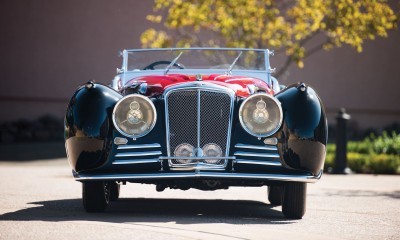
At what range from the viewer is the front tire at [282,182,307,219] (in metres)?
8.34

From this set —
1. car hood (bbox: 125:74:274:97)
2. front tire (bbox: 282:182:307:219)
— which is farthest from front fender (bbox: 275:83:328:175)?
car hood (bbox: 125:74:274:97)

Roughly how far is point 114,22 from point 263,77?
13.9 meters

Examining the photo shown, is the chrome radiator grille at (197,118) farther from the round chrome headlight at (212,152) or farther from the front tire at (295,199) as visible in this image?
the front tire at (295,199)

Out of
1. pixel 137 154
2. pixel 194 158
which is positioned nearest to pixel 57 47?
pixel 137 154

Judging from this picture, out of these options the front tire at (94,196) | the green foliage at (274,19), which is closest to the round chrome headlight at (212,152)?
the front tire at (94,196)

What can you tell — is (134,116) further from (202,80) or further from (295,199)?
(295,199)

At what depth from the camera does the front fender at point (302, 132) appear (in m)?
8.10

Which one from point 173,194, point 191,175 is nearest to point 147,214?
point 191,175

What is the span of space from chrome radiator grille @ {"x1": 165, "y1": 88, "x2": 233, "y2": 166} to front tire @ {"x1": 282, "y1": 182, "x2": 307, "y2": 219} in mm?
700

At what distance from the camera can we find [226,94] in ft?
27.0

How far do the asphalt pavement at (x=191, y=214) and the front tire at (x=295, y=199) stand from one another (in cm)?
13

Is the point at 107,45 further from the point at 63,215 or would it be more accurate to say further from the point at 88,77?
the point at 63,215

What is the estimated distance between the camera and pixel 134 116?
811cm

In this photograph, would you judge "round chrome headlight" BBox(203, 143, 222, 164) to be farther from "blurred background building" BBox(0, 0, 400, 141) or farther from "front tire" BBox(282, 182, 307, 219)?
"blurred background building" BBox(0, 0, 400, 141)
